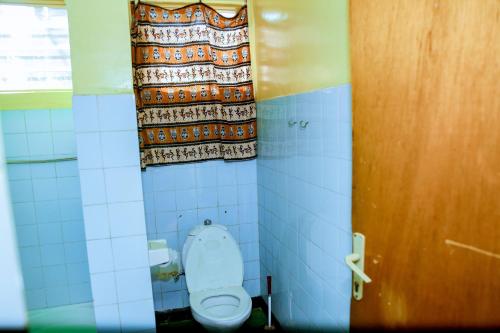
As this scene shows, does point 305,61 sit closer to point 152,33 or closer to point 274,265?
point 152,33

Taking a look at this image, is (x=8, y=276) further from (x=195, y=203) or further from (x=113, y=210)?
(x=195, y=203)

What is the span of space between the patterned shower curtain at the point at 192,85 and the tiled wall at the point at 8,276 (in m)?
1.94

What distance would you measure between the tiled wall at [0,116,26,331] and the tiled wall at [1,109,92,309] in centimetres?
223

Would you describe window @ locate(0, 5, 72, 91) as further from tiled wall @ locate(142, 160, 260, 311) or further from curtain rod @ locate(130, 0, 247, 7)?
tiled wall @ locate(142, 160, 260, 311)

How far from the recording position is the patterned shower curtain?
7.38 feet

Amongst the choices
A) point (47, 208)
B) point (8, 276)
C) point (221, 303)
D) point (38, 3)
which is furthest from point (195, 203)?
point (8, 276)

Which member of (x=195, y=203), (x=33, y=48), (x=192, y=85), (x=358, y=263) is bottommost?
(x=195, y=203)

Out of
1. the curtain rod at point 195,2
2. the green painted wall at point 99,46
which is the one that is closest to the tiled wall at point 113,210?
the green painted wall at point 99,46

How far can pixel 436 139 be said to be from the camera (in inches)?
30.1

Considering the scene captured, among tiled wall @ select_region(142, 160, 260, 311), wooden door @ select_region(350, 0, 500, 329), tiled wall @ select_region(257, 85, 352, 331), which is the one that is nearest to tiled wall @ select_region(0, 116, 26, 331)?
wooden door @ select_region(350, 0, 500, 329)

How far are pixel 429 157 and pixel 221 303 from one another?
1.79 meters

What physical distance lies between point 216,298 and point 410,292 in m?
1.58

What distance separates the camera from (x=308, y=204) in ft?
5.61

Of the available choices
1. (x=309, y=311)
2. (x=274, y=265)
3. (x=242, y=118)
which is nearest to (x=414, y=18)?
(x=309, y=311)
